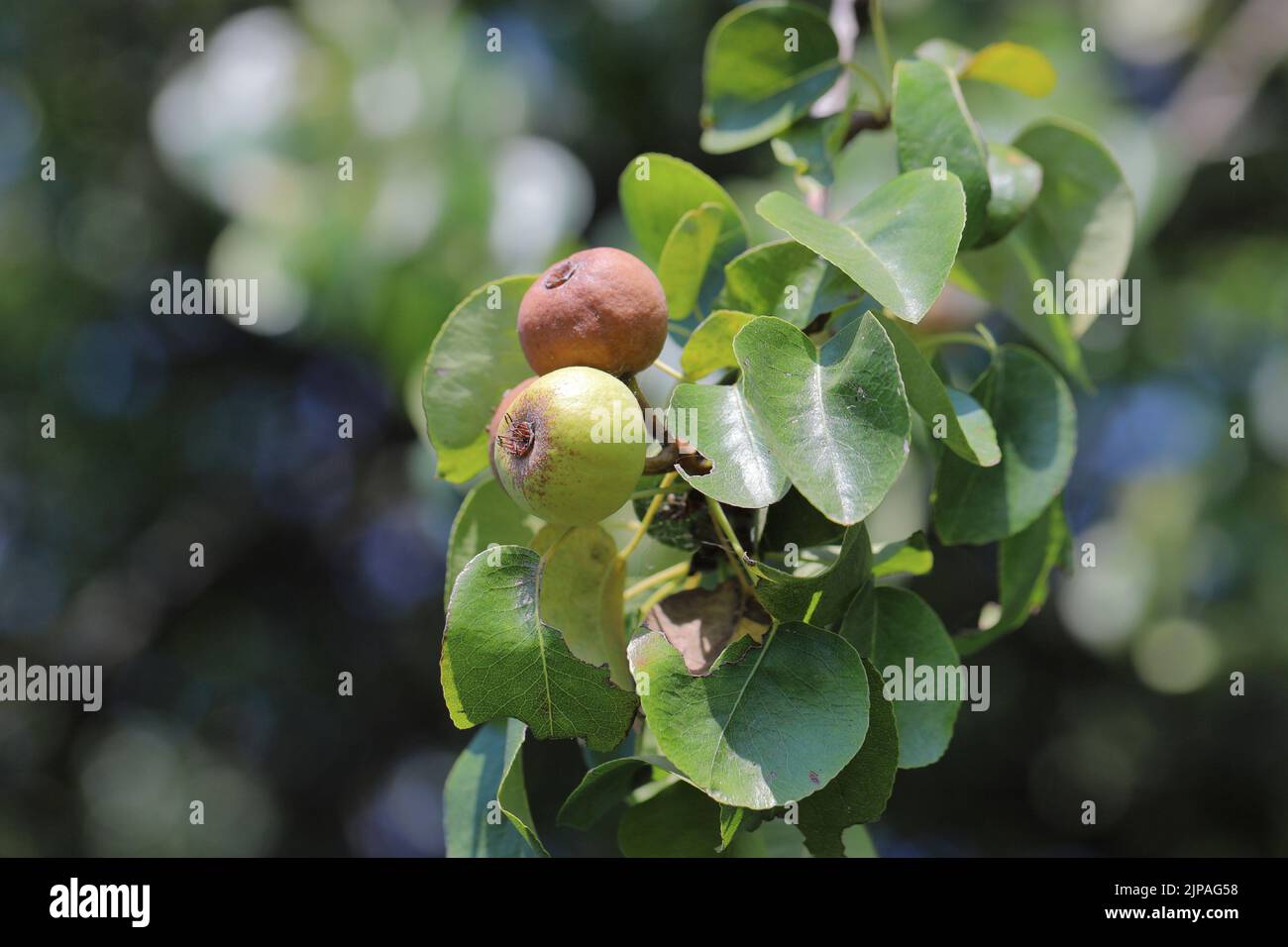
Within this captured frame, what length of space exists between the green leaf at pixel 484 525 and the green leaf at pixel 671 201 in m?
0.33

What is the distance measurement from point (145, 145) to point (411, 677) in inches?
114

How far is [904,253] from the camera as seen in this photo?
958mm

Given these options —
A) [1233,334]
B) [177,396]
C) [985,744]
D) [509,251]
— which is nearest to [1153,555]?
[1233,334]

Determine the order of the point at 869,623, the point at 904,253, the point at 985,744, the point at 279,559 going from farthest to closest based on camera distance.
A: the point at 279,559, the point at 985,744, the point at 869,623, the point at 904,253

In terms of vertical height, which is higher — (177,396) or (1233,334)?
(177,396)

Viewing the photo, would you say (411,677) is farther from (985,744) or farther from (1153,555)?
(1153,555)

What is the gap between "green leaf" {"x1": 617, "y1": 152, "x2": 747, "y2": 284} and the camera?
1185mm

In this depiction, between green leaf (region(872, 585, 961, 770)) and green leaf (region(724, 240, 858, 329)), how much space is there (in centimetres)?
29

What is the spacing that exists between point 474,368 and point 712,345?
279mm

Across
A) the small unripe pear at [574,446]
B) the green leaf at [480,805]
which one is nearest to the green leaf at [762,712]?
the small unripe pear at [574,446]

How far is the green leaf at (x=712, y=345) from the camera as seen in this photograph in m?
0.98

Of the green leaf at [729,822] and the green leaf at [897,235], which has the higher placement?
the green leaf at [897,235]

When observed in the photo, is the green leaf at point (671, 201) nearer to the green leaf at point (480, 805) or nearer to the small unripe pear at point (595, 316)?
the small unripe pear at point (595, 316)

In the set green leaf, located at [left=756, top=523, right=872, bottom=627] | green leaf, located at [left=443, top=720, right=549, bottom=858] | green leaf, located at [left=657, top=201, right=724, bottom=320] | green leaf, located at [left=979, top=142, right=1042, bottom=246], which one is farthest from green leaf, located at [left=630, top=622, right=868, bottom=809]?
green leaf, located at [left=979, top=142, right=1042, bottom=246]
